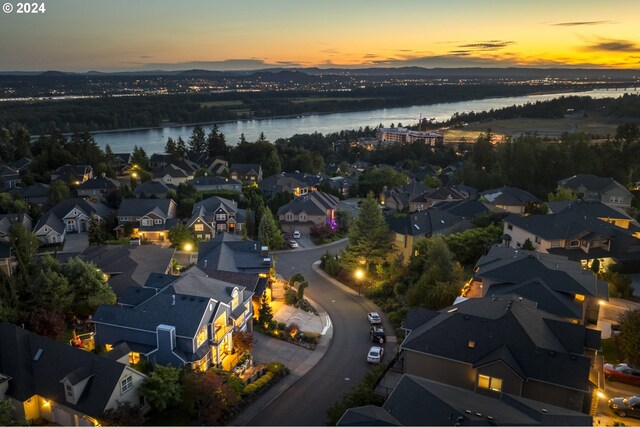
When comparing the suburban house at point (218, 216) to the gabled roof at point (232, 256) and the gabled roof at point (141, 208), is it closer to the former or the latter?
the gabled roof at point (141, 208)

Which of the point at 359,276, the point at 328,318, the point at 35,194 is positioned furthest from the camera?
the point at 35,194

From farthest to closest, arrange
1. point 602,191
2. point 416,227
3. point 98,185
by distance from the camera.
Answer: point 98,185, point 602,191, point 416,227

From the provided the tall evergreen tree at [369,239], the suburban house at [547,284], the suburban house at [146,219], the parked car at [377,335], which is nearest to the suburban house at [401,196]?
the tall evergreen tree at [369,239]

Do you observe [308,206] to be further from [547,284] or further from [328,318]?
[547,284]

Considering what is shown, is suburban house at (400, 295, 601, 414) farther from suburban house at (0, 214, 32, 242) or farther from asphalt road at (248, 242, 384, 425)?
suburban house at (0, 214, 32, 242)

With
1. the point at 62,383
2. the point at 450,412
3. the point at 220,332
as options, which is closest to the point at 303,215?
the point at 220,332

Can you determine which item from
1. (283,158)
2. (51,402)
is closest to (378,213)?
(51,402)

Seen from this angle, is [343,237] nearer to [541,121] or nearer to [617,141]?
[617,141]
